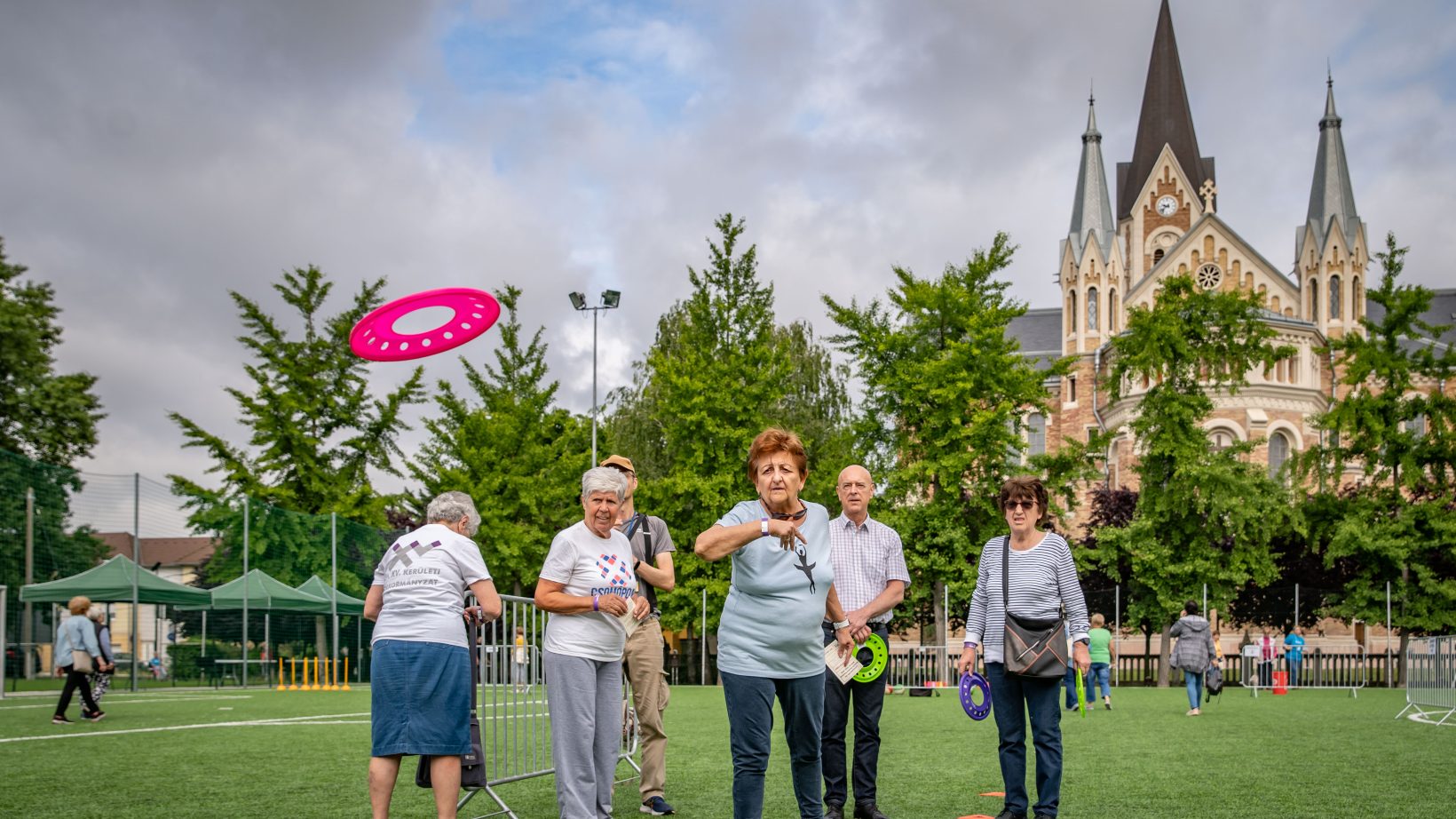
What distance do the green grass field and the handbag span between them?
1.03 meters

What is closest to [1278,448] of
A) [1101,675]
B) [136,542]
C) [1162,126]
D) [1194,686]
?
[1162,126]

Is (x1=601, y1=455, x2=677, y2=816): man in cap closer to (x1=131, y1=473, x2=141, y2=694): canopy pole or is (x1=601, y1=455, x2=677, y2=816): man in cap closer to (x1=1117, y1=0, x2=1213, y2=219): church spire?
(x1=131, y1=473, x2=141, y2=694): canopy pole

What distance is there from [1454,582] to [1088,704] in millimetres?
20133

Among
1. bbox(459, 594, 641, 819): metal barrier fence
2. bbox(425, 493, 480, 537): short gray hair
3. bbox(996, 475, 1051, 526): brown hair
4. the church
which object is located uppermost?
the church

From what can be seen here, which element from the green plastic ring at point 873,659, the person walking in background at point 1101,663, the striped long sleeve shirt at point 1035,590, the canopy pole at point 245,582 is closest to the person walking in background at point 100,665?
the canopy pole at point 245,582

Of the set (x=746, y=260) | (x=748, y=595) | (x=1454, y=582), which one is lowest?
(x=1454, y=582)

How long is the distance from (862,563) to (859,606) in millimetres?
241

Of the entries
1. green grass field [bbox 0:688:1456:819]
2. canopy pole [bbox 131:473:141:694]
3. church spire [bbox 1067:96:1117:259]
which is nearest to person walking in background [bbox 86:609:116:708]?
green grass field [bbox 0:688:1456:819]

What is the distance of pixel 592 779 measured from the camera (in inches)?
227

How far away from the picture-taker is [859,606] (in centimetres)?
696

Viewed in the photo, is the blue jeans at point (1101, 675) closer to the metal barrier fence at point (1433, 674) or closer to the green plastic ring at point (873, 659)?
the metal barrier fence at point (1433, 674)

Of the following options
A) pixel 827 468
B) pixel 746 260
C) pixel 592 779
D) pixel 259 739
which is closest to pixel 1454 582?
pixel 827 468

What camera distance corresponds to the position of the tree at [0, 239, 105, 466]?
118 ft

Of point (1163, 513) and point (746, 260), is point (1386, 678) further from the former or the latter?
point (746, 260)
